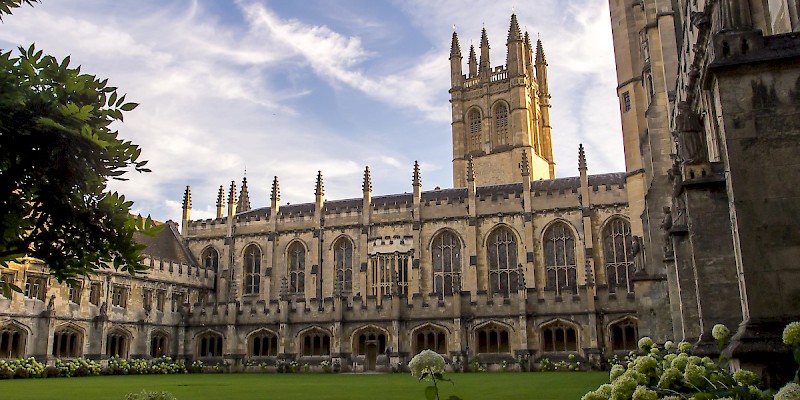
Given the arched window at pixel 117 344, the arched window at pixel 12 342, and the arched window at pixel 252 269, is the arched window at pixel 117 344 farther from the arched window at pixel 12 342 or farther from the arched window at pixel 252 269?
the arched window at pixel 252 269

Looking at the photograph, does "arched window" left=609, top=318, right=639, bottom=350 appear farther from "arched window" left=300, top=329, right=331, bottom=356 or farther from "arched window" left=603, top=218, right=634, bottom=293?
"arched window" left=300, top=329, right=331, bottom=356

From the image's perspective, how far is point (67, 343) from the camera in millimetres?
29953

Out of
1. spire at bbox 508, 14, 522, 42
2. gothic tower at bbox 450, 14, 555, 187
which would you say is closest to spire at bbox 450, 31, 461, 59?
gothic tower at bbox 450, 14, 555, 187

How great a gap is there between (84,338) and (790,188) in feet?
99.8

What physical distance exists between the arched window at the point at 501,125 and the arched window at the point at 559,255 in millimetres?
15326

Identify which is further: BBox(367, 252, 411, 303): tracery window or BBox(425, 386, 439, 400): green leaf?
BBox(367, 252, 411, 303): tracery window

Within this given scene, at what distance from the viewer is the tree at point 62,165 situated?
6.64 m

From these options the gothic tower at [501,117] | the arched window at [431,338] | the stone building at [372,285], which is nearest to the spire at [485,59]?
the gothic tower at [501,117]

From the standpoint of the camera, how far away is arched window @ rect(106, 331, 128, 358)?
32094 mm

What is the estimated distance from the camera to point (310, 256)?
3953 centimetres

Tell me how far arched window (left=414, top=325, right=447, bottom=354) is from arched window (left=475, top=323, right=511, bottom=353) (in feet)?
5.12

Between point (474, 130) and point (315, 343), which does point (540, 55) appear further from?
point (315, 343)

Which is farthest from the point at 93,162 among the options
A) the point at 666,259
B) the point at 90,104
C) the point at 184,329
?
the point at 184,329

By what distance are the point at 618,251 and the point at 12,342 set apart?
1083 inches
